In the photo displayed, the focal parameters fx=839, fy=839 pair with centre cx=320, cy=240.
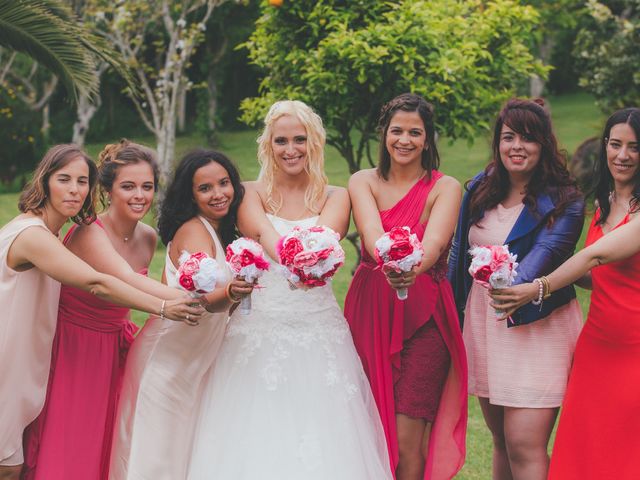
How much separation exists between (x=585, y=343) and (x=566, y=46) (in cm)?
3544

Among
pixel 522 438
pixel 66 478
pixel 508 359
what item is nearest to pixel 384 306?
pixel 508 359

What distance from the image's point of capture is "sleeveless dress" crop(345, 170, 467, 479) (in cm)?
485

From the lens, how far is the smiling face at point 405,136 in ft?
15.8

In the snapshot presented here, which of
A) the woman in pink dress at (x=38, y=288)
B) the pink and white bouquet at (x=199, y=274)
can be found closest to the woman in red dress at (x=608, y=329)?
the pink and white bouquet at (x=199, y=274)

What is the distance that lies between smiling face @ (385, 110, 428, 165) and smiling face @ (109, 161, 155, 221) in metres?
1.46

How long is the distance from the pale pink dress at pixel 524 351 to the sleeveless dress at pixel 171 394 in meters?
1.57

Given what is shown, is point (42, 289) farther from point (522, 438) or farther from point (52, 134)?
point (52, 134)

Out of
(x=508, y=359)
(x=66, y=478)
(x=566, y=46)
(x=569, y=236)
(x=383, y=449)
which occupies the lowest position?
(x=66, y=478)

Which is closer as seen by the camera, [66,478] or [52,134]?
[66,478]

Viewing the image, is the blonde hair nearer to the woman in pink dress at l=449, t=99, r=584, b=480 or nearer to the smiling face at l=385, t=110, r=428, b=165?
the smiling face at l=385, t=110, r=428, b=165

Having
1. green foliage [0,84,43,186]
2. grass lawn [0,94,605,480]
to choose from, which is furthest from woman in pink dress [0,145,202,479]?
green foliage [0,84,43,186]

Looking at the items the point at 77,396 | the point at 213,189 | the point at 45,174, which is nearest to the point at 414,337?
the point at 213,189

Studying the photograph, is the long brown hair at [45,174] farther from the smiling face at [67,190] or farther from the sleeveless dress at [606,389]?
the sleeveless dress at [606,389]

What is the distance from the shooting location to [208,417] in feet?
15.4
